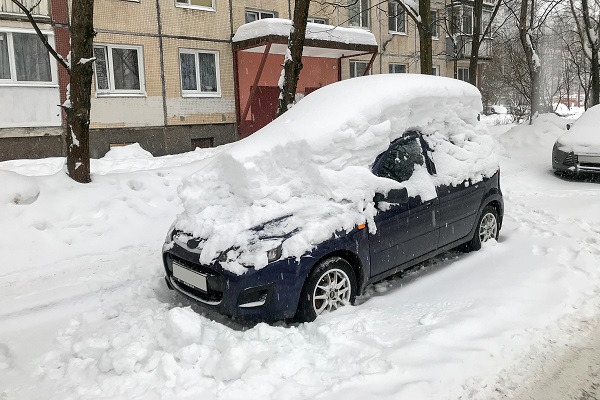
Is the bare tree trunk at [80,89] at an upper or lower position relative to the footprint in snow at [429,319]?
upper

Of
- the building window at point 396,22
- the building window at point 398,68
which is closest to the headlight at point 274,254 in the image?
the building window at point 398,68

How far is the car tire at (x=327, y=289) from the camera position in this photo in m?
3.89

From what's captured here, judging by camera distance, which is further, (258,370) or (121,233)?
(121,233)

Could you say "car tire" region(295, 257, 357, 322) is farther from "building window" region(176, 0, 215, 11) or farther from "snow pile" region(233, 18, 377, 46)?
"building window" region(176, 0, 215, 11)

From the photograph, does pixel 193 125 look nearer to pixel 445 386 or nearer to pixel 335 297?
pixel 335 297

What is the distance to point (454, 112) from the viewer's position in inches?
213

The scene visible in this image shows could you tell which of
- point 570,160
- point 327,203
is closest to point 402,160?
point 327,203

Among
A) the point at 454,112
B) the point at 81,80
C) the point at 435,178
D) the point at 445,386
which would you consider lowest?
the point at 445,386

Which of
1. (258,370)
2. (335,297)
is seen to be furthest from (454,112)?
(258,370)

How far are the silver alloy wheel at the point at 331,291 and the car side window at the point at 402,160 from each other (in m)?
1.03

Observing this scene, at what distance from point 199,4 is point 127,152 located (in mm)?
5858

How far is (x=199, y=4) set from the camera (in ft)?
53.7

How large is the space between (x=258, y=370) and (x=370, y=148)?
2.20m

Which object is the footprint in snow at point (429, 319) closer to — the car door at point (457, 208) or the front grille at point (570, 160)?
the car door at point (457, 208)
